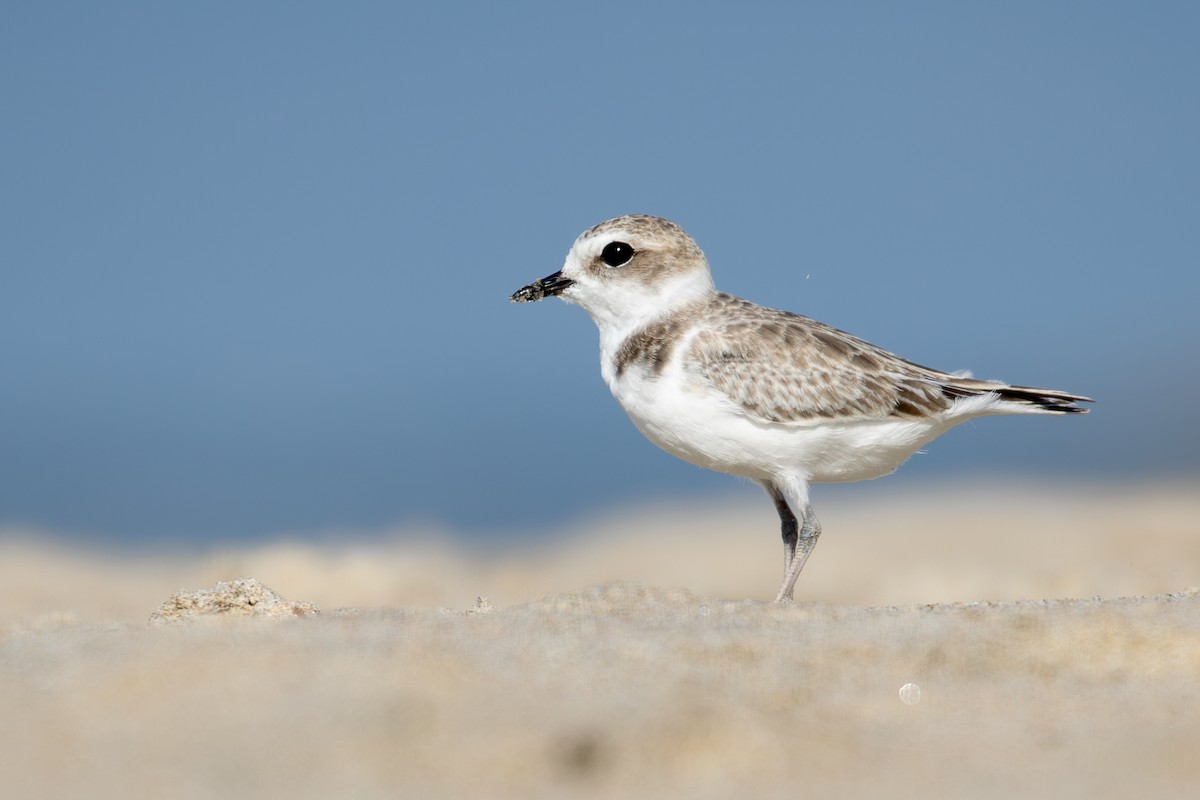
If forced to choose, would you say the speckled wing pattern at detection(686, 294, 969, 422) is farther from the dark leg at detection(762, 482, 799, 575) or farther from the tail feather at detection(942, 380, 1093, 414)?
the dark leg at detection(762, 482, 799, 575)

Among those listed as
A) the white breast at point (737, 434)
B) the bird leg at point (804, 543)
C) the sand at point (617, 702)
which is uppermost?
the white breast at point (737, 434)

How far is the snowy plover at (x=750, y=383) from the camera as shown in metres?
7.25

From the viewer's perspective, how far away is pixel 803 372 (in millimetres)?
7402

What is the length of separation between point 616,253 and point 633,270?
0.16 m

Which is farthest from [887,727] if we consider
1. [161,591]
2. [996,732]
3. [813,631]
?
[161,591]

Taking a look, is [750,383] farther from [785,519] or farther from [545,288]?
[545,288]

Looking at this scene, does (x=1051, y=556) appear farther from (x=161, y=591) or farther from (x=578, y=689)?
(x=578, y=689)

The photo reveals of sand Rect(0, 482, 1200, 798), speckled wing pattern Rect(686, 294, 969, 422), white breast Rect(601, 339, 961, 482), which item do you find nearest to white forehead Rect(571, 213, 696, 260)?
speckled wing pattern Rect(686, 294, 969, 422)

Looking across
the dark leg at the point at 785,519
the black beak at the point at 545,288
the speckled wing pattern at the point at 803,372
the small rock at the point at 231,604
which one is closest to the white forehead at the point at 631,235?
the black beak at the point at 545,288

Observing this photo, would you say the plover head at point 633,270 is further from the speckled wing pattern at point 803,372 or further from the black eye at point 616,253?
the speckled wing pattern at point 803,372

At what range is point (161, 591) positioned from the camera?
9.98m

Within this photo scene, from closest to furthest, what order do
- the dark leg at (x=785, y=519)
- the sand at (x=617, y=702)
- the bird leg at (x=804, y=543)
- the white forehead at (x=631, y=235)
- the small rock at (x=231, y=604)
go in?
the sand at (x=617, y=702) < the small rock at (x=231, y=604) < the bird leg at (x=804, y=543) < the dark leg at (x=785, y=519) < the white forehead at (x=631, y=235)

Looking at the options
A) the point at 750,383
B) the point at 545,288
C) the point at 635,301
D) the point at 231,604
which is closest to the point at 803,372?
the point at 750,383

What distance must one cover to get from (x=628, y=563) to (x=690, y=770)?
35.2 feet
